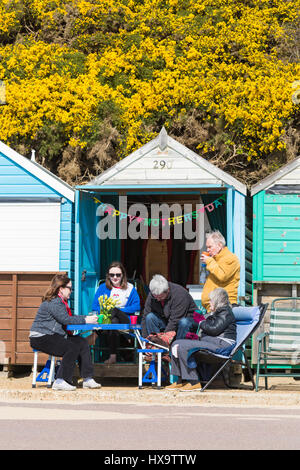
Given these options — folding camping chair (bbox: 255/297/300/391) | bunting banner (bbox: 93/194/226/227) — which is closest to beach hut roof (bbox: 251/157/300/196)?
bunting banner (bbox: 93/194/226/227)

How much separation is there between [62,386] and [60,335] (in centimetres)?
57

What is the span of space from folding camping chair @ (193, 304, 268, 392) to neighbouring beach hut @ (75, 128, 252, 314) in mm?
881

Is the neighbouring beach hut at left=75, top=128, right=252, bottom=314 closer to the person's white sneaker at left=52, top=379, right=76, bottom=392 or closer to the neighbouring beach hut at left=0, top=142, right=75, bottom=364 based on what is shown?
the neighbouring beach hut at left=0, top=142, right=75, bottom=364

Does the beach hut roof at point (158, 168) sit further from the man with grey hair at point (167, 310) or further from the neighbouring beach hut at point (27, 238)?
the man with grey hair at point (167, 310)

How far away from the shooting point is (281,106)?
1636cm

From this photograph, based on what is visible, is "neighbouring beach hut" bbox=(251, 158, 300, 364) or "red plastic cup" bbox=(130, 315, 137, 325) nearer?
"red plastic cup" bbox=(130, 315, 137, 325)

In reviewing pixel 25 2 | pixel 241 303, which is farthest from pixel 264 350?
pixel 25 2

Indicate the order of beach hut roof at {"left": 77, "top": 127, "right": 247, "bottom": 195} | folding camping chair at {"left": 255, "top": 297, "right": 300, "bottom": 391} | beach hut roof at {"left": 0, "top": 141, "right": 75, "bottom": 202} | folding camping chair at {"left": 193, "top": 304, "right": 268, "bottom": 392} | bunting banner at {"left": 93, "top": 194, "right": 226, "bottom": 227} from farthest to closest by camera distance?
bunting banner at {"left": 93, "top": 194, "right": 226, "bottom": 227} < beach hut roof at {"left": 0, "top": 141, "right": 75, "bottom": 202} < beach hut roof at {"left": 77, "top": 127, "right": 247, "bottom": 195} < folding camping chair at {"left": 255, "top": 297, "right": 300, "bottom": 391} < folding camping chair at {"left": 193, "top": 304, "right": 268, "bottom": 392}

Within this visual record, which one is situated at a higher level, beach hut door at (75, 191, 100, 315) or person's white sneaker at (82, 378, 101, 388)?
beach hut door at (75, 191, 100, 315)

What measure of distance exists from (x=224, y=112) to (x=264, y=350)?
25.5 ft

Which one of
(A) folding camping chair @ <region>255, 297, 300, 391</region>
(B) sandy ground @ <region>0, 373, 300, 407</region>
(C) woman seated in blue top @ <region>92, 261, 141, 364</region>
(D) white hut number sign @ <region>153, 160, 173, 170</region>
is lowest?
(B) sandy ground @ <region>0, 373, 300, 407</region>

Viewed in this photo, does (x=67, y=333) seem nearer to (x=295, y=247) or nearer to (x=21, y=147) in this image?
(x=295, y=247)

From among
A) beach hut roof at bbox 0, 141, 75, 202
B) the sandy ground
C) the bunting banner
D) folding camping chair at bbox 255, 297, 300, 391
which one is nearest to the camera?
the sandy ground

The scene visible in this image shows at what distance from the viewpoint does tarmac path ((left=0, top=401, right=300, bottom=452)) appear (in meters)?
5.49
